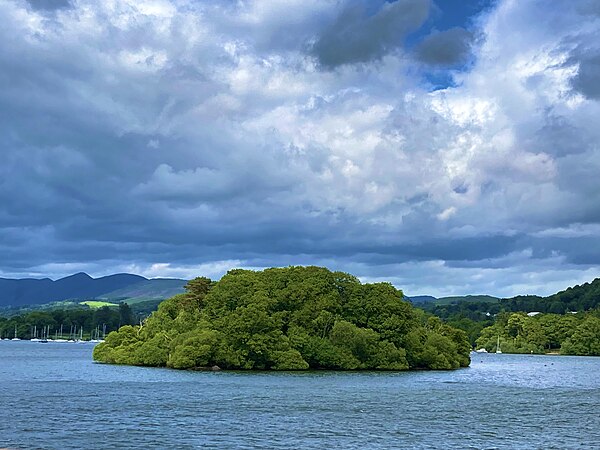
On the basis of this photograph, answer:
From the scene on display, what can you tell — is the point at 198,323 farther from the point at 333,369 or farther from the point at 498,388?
the point at 498,388

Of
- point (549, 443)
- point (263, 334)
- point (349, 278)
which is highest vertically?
point (349, 278)

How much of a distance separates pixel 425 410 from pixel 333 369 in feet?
209

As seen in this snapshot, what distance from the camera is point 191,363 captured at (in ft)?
433

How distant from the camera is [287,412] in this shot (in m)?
71.4

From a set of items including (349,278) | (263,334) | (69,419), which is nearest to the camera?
(69,419)

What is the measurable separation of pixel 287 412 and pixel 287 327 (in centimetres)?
6777

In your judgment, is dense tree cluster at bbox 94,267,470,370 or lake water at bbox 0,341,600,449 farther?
dense tree cluster at bbox 94,267,470,370

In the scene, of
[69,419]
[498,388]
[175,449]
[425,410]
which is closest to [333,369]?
[498,388]

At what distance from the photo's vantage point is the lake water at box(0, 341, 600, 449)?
55.0m

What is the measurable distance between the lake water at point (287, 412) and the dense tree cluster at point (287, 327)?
11796 millimetres

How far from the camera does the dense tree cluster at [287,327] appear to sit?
13125 centimetres

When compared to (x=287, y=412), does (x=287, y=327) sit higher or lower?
higher

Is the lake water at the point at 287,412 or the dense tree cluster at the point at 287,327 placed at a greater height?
the dense tree cluster at the point at 287,327

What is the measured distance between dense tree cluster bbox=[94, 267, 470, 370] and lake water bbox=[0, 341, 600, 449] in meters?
11.8
